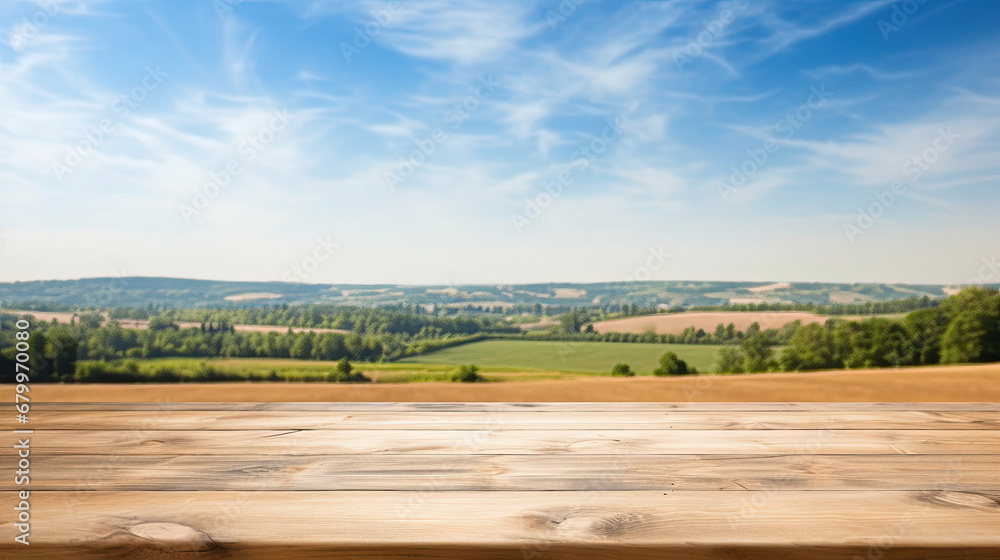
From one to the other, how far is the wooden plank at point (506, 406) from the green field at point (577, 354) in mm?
8093

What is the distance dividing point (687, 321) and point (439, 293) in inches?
254

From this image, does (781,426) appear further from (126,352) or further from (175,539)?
(126,352)

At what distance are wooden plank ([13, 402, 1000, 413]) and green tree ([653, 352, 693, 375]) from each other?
29.2 feet

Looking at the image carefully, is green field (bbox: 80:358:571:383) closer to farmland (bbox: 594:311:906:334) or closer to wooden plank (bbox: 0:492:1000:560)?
farmland (bbox: 594:311:906:334)

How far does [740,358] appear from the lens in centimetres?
1124

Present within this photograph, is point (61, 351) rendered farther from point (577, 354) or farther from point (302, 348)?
point (577, 354)

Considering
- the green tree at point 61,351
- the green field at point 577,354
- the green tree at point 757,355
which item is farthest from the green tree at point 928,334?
the green tree at point 61,351

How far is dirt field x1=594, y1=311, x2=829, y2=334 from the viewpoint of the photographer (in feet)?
37.4

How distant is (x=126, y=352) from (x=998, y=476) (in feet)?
31.4

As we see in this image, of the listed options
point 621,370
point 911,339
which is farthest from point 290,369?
point 911,339

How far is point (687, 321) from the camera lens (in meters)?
12.6

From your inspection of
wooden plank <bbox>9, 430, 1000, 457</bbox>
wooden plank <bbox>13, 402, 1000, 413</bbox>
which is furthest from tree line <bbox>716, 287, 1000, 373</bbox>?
wooden plank <bbox>9, 430, 1000, 457</bbox>

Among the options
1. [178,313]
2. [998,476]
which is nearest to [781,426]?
[998,476]

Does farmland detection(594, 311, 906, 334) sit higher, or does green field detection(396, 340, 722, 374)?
farmland detection(594, 311, 906, 334)
